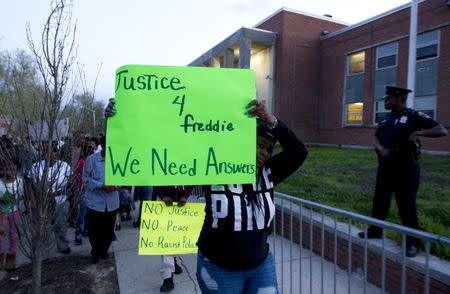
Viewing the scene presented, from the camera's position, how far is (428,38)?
15.0 m

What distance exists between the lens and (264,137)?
6.34ft

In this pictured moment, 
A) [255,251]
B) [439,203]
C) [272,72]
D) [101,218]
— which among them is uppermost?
[272,72]

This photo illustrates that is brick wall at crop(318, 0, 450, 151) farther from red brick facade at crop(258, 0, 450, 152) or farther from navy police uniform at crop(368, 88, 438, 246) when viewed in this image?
navy police uniform at crop(368, 88, 438, 246)

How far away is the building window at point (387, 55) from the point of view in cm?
1668

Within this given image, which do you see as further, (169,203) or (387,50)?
(387,50)

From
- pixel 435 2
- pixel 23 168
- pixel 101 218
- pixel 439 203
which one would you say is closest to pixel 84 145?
pixel 101 218

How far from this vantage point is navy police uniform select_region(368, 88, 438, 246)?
10.5 ft

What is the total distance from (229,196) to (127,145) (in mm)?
686

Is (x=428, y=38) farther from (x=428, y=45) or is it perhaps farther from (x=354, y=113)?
(x=354, y=113)

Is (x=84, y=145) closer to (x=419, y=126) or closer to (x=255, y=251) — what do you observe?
(x=255, y=251)

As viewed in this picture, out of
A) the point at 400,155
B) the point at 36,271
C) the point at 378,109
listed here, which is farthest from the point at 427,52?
the point at 36,271

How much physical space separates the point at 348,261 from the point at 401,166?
1.23 m

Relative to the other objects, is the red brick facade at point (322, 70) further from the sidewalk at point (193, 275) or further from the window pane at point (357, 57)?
the sidewalk at point (193, 275)

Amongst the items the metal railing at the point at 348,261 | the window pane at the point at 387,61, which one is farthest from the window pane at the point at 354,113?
the metal railing at the point at 348,261
